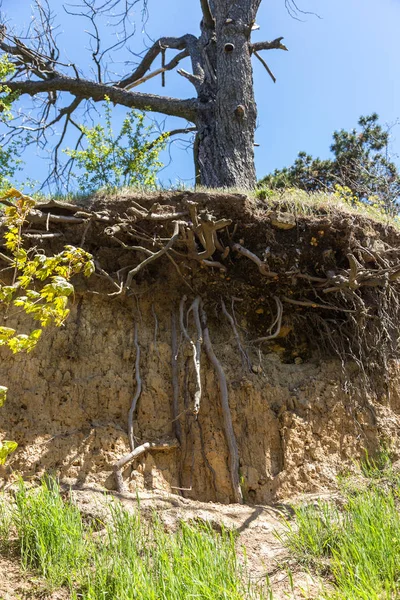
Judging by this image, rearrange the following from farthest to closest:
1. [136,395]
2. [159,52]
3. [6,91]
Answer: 1. [159,52]
2. [6,91]
3. [136,395]

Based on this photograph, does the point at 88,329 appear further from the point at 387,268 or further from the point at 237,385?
the point at 387,268

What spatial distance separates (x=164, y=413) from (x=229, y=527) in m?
1.32

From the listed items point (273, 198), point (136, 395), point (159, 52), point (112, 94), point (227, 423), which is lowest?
point (227, 423)

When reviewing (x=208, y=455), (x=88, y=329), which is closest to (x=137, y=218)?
(x=88, y=329)

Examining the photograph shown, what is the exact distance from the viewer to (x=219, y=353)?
5758mm

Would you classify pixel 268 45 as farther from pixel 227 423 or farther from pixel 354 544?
pixel 354 544

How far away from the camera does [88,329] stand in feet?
18.3

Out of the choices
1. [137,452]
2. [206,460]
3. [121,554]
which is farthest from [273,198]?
[121,554]

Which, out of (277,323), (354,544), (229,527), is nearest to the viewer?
(354,544)

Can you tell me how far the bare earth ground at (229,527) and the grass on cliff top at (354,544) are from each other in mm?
127

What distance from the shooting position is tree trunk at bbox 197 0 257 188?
8.48 meters

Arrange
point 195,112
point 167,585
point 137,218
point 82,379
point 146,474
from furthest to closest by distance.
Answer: point 195,112 < point 137,218 < point 82,379 < point 146,474 < point 167,585

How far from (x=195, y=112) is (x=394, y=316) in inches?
199

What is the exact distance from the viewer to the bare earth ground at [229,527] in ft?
11.7
